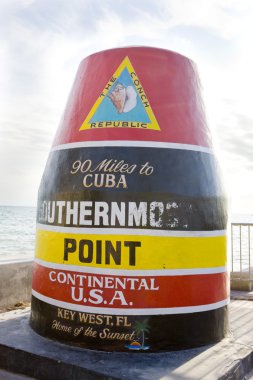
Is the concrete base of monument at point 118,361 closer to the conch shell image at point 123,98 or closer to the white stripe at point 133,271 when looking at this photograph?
the white stripe at point 133,271

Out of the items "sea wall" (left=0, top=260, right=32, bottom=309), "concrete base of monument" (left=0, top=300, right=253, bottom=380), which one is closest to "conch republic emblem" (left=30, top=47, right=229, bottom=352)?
"concrete base of monument" (left=0, top=300, right=253, bottom=380)

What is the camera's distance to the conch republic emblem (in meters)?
3.71

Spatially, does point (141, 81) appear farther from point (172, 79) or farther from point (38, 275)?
point (38, 275)

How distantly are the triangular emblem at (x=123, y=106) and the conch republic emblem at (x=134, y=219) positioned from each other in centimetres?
1

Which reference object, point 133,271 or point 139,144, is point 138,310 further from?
point 139,144

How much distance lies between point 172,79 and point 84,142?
118 centimetres

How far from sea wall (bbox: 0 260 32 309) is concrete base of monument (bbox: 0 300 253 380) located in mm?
1579

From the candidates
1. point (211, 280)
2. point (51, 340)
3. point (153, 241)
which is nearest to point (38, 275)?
point (51, 340)

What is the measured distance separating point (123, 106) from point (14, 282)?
3386 millimetres

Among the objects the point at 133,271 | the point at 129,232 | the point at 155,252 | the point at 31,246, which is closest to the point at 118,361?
the point at 133,271

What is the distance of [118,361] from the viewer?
3516 mm

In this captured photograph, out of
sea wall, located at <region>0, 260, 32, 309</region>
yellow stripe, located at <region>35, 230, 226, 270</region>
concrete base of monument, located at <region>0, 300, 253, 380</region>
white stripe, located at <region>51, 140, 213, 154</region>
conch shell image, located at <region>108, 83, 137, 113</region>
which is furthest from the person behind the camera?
sea wall, located at <region>0, 260, 32, 309</region>

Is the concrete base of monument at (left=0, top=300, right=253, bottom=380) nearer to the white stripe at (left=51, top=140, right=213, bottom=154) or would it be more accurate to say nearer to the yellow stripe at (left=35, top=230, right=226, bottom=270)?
the yellow stripe at (left=35, top=230, right=226, bottom=270)

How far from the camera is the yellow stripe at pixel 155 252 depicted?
3693 mm
